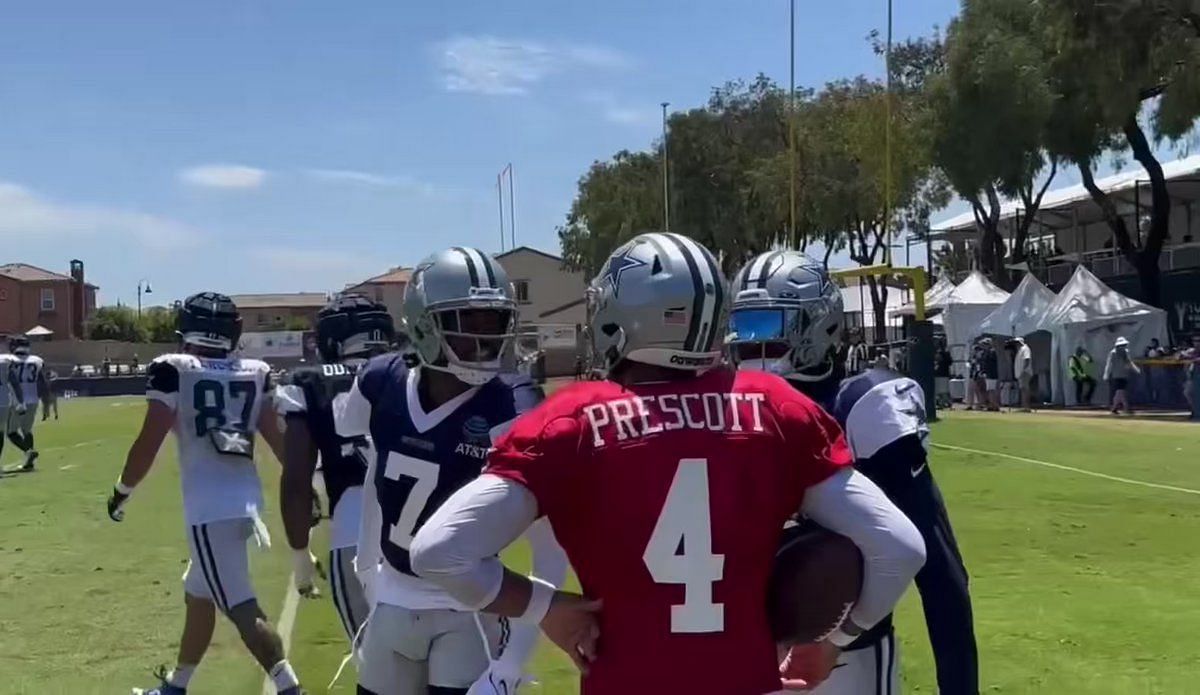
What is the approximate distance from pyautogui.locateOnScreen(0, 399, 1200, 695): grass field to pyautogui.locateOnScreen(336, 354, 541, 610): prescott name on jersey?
10.6ft

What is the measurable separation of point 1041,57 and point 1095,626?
30013 millimetres

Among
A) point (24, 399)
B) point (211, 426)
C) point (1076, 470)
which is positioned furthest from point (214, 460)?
point (24, 399)

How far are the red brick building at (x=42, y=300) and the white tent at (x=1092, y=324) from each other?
267 feet

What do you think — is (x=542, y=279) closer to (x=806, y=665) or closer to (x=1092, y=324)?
(x=1092, y=324)

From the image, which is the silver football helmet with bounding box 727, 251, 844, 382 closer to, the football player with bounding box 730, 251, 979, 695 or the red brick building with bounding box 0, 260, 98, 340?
the football player with bounding box 730, 251, 979, 695

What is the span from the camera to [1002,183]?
127ft

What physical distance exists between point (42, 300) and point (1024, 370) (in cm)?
8804

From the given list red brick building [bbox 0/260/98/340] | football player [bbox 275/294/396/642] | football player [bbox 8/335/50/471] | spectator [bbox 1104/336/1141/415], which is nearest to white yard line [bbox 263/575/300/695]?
football player [bbox 275/294/396/642]

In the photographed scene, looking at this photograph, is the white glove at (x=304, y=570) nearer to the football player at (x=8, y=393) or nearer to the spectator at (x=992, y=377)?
the football player at (x=8, y=393)

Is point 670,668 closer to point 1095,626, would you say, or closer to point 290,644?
point 290,644

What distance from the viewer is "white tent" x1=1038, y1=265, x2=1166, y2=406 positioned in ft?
105

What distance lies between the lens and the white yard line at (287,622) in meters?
7.46

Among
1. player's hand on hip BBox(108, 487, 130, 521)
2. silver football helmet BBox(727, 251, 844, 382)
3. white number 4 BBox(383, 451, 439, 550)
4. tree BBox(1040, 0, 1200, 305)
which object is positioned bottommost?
player's hand on hip BBox(108, 487, 130, 521)

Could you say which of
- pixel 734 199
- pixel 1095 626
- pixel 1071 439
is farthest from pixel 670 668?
pixel 734 199
